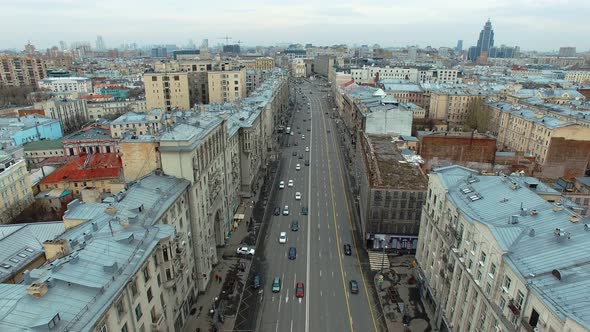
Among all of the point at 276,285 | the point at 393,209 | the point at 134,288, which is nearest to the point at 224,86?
the point at 393,209

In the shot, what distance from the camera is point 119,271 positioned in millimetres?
33188

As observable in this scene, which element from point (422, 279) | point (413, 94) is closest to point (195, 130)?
point (422, 279)

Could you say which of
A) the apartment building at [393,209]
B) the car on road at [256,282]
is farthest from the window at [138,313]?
the apartment building at [393,209]

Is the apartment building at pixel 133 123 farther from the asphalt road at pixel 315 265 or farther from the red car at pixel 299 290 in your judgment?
the red car at pixel 299 290

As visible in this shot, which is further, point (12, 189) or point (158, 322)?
point (12, 189)

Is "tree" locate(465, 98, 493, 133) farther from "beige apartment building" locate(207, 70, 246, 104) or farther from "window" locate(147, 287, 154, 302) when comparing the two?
"window" locate(147, 287, 154, 302)

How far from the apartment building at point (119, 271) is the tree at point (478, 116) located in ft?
440

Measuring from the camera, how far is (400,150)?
9562 cm

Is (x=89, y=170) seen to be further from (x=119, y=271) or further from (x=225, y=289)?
(x=119, y=271)

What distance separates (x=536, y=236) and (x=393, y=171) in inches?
1589

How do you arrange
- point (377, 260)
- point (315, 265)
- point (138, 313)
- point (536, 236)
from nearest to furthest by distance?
point (138, 313), point (536, 236), point (315, 265), point (377, 260)

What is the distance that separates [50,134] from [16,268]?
120m

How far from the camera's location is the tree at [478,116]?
148 meters

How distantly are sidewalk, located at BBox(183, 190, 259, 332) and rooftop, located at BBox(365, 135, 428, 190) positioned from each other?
29.9 m
